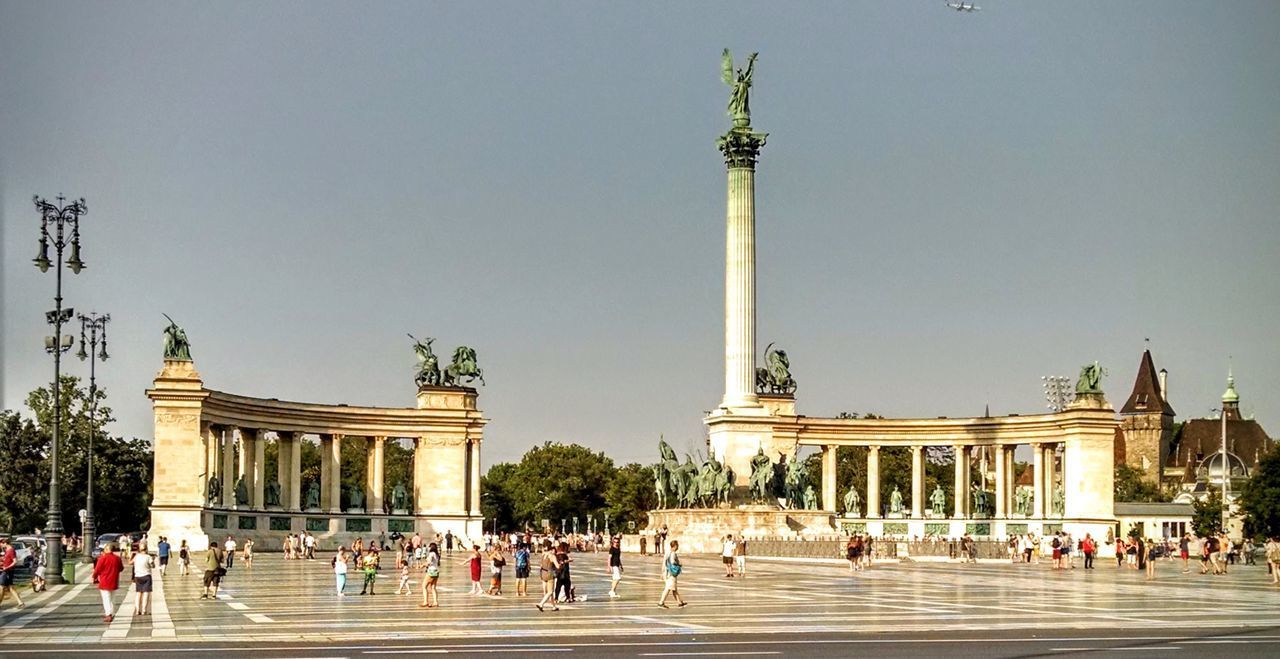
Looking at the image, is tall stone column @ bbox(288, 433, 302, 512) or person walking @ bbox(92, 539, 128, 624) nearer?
person walking @ bbox(92, 539, 128, 624)

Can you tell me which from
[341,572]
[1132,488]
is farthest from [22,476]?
[1132,488]

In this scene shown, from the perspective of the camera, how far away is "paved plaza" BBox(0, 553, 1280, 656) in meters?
32.8

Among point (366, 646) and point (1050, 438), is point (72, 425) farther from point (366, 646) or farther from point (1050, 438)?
point (366, 646)

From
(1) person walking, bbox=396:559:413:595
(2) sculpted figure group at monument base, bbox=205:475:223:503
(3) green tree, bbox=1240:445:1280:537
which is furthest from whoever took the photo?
(2) sculpted figure group at monument base, bbox=205:475:223:503

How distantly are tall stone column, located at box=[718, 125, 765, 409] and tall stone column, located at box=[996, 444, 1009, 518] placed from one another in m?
34.5

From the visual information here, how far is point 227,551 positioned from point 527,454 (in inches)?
4206

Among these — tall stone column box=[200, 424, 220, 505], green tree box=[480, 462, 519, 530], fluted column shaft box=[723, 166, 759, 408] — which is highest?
fluted column shaft box=[723, 166, 759, 408]

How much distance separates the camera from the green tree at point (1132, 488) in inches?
7322

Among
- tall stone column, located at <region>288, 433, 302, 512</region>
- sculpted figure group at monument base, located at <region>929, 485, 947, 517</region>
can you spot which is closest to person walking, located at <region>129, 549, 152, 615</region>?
tall stone column, located at <region>288, 433, 302, 512</region>

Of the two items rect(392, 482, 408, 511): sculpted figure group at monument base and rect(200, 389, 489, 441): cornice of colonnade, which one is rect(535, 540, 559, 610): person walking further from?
rect(392, 482, 408, 511): sculpted figure group at monument base

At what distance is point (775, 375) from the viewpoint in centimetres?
11950

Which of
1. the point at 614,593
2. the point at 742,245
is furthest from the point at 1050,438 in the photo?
the point at 614,593

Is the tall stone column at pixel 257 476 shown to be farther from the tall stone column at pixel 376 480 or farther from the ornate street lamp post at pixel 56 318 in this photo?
the ornate street lamp post at pixel 56 318

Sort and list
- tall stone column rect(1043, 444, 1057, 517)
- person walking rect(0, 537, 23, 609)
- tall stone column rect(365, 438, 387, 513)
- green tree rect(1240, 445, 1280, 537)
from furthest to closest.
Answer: tall stone column rect(1043, 444, 1057, 517) < tall stone column rect(365, 438, 387, 513) < green tree rect(1240, 445, 1280, 537) < person walking rect(0, 537, 23, 609)
